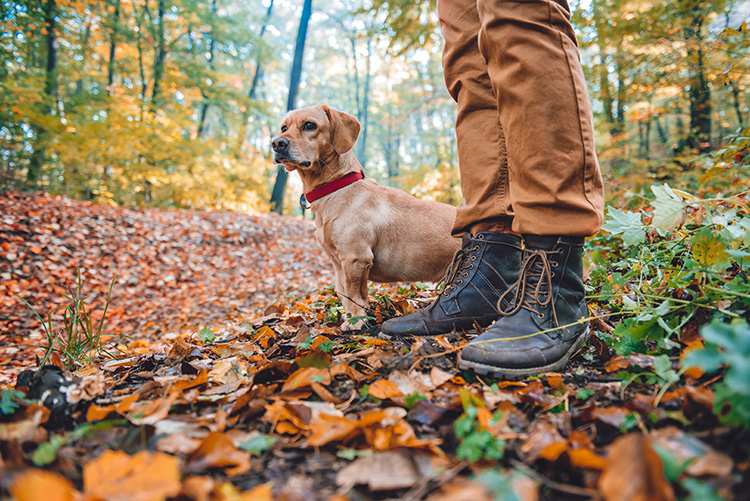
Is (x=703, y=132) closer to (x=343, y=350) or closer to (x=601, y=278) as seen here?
(x=601, y=278)

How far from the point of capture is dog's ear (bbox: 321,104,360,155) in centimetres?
A: 312

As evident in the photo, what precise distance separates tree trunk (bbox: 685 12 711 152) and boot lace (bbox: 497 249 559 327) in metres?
5.60

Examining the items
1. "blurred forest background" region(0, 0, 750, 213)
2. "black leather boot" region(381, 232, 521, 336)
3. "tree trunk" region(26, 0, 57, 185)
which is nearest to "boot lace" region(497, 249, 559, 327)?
"black leather boot" region(381, 232, 521, 336)

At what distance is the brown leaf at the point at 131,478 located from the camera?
2.34 feet

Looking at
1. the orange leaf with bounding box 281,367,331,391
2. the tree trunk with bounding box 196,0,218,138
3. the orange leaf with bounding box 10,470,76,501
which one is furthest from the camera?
the tree trunk with bounding box 196,0,218,138

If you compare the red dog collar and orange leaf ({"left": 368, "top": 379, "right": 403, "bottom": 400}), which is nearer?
orange leaf ({"left": 368, "top": 379, "right": 403, "bottom": 400})

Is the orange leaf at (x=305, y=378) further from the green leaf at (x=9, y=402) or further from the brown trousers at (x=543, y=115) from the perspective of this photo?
the brown trousers at (x=543, y=115)

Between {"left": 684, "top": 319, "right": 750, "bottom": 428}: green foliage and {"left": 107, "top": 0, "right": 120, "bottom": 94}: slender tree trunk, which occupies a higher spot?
{"left": 107, "top": 0, "right": 120, "bottom": 94}: slender tree trunk

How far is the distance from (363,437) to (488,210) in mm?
1183

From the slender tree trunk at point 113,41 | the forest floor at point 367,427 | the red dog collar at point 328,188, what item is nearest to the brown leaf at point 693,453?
the forest floor at point 367,427

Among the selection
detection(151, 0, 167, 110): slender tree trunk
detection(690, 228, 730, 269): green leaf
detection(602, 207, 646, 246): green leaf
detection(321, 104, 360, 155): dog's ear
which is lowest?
detection(690, 228, 730, 269): green leaf

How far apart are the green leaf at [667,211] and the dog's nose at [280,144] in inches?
89.0

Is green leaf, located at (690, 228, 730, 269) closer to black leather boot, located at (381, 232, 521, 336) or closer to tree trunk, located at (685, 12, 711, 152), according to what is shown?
black leather boot, located at (381, 232, 521, 336)

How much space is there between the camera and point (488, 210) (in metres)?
1.87
